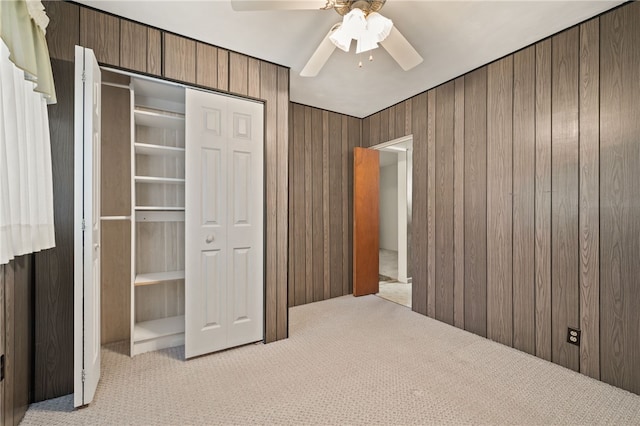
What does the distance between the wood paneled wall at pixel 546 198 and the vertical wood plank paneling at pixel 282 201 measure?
1.64 m

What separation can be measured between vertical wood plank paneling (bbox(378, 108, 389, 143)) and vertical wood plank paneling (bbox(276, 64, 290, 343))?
161 centimetres

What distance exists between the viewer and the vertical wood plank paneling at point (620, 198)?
1870mm

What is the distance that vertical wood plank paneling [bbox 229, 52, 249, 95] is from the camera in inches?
94.8

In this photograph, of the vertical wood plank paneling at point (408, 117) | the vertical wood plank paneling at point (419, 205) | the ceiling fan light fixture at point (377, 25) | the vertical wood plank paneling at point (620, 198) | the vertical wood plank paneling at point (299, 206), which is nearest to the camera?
the ceiling fan light fixture at point (377, 25)

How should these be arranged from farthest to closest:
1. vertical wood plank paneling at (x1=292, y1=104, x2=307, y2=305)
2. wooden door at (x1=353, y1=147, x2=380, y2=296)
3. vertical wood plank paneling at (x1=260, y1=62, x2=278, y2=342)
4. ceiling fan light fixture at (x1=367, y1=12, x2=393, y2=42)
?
wooden door at (x1=353, y1=147, x2=380, y2=296) < vertical wood plank paneling at (x1=292, y1=104, x2=307, y2=305) < vertical wood plank paneling at (x1=260, y1=62, x2=278, y2=342) < ceiling fan light fixture at (x1=367, y1=12, x2=393, y2=42)

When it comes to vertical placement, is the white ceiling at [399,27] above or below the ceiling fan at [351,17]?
above

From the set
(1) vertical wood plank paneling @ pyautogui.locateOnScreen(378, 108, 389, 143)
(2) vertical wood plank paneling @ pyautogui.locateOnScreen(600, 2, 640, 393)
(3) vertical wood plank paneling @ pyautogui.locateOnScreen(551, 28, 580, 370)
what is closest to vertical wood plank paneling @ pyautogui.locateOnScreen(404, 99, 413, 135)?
(1) vertical wood plank paneling @ pyautogui.locateOnScreen(378, 108, 389, 143)

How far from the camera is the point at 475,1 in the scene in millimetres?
1840

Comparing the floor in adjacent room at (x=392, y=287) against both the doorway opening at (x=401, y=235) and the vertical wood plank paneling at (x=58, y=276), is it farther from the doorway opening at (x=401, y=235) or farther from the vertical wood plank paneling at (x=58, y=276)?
the vertical wood plank paneling at (x=58, y=276)

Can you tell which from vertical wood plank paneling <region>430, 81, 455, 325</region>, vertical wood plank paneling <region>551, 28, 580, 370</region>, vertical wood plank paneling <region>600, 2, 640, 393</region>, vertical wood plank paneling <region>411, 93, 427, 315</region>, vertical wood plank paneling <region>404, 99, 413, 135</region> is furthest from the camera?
vertical wood plank paneling <region>404, 99, 413, 135</region>

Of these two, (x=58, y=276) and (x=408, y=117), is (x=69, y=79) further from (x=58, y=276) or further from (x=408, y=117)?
(x=408, y=117)

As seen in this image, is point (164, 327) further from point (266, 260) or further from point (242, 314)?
point (266, 260)

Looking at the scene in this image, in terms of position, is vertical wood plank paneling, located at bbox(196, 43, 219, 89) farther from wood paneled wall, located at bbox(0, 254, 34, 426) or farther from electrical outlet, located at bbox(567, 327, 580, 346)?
electrical outlet, located at bbox(567, 327, 580, 346)

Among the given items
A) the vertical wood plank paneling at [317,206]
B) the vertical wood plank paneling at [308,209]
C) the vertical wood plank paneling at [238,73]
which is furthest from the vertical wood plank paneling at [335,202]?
the vertical wood plank paneling at [238,73]
